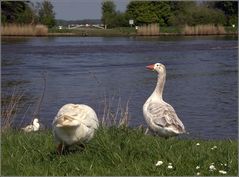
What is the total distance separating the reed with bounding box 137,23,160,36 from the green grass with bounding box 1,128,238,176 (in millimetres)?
71242

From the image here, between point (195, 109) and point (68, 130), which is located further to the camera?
point (195, 109)

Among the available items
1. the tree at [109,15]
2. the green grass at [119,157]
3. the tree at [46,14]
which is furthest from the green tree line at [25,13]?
the green grass at [119,157]

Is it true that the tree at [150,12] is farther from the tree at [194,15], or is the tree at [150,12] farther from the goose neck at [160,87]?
the goose neck at [160,87]

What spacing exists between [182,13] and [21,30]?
25702 mm

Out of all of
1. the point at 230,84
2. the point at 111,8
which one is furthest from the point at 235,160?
the point at 111,8

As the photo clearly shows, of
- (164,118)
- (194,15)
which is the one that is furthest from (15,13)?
(164,118)

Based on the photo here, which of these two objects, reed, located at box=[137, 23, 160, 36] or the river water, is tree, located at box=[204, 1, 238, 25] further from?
the river water

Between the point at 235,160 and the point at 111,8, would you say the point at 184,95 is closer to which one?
the point at 235,160

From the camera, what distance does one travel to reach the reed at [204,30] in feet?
253

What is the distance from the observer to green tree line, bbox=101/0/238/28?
263ft

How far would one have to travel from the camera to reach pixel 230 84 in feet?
80.1

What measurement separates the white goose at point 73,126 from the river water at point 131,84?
5273 millimetres

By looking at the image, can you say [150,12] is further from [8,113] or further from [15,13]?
[8,113]

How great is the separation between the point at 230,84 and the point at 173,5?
68.0 m
